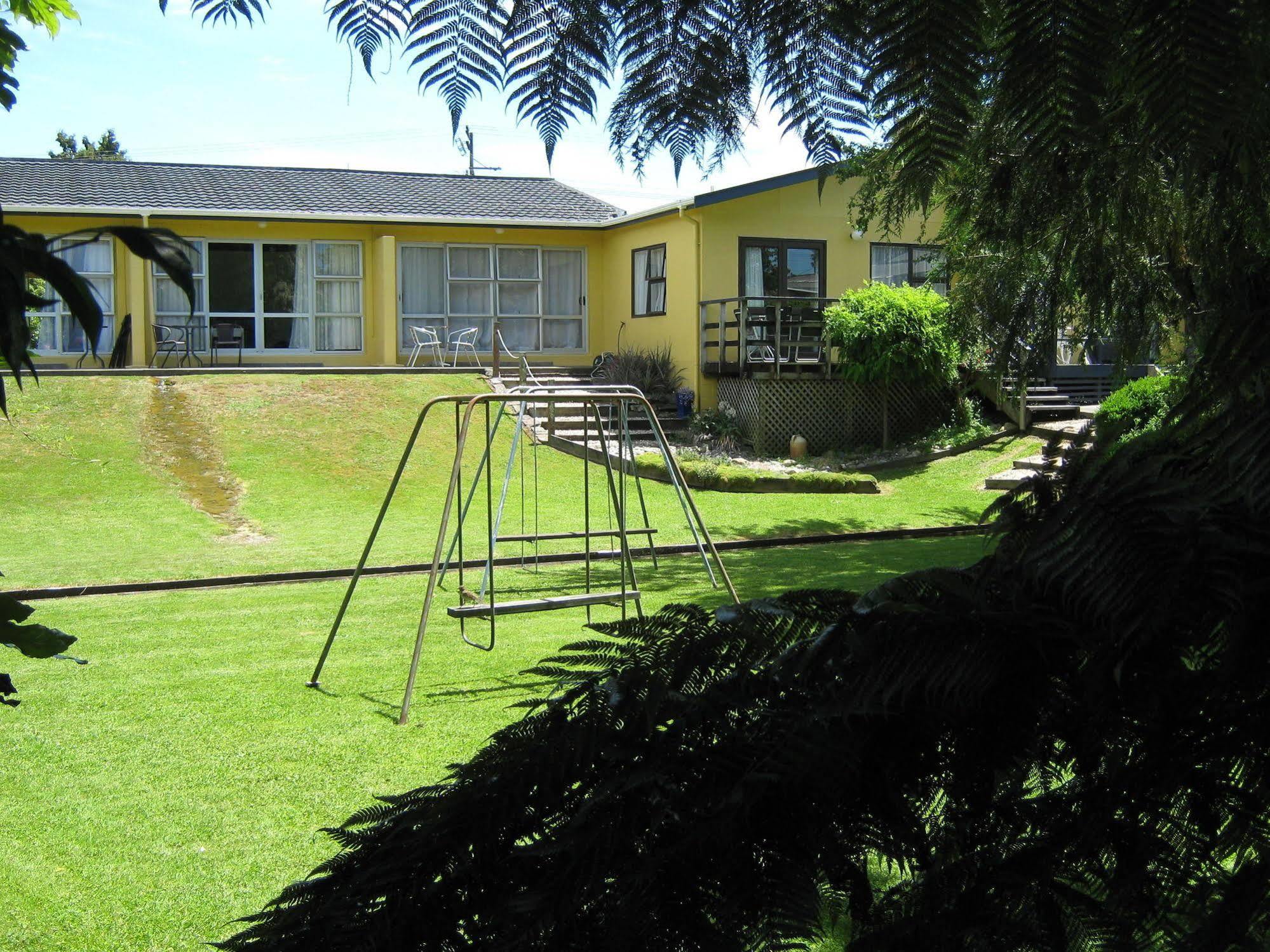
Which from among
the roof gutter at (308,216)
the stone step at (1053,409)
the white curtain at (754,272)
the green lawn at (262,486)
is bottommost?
the green lawn at (262,486)

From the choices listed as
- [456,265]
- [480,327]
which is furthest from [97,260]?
[480,327]

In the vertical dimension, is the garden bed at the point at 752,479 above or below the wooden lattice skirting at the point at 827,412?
→ below

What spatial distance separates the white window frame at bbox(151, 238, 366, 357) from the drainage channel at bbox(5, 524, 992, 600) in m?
14.1

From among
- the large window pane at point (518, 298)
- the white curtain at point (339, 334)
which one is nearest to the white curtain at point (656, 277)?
the large window pane at point (518, 298)

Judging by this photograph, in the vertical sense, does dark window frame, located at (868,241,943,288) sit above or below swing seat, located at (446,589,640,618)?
above

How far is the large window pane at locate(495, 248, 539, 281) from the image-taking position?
85.1ft

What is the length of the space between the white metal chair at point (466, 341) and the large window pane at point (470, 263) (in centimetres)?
115

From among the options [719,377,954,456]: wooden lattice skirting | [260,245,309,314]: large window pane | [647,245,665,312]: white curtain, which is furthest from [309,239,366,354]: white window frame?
[719,377,954,456]: wooden lattice skirting

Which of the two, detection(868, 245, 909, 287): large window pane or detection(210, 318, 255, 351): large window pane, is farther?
detection(210, 318, 255, 351): large window pane

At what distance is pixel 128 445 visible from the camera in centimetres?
1736

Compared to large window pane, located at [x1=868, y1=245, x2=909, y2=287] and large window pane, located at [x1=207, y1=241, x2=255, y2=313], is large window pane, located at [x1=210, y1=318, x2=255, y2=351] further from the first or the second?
large window pane, located at [x1=868, y1=245, x2=909, y2=287]

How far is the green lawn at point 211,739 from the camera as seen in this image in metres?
4.09

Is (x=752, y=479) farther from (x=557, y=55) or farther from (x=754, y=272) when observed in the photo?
(x=557, y=55)

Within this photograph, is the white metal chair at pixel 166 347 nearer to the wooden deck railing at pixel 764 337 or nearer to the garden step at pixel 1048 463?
the wooden deck railing at pixel 764 337
